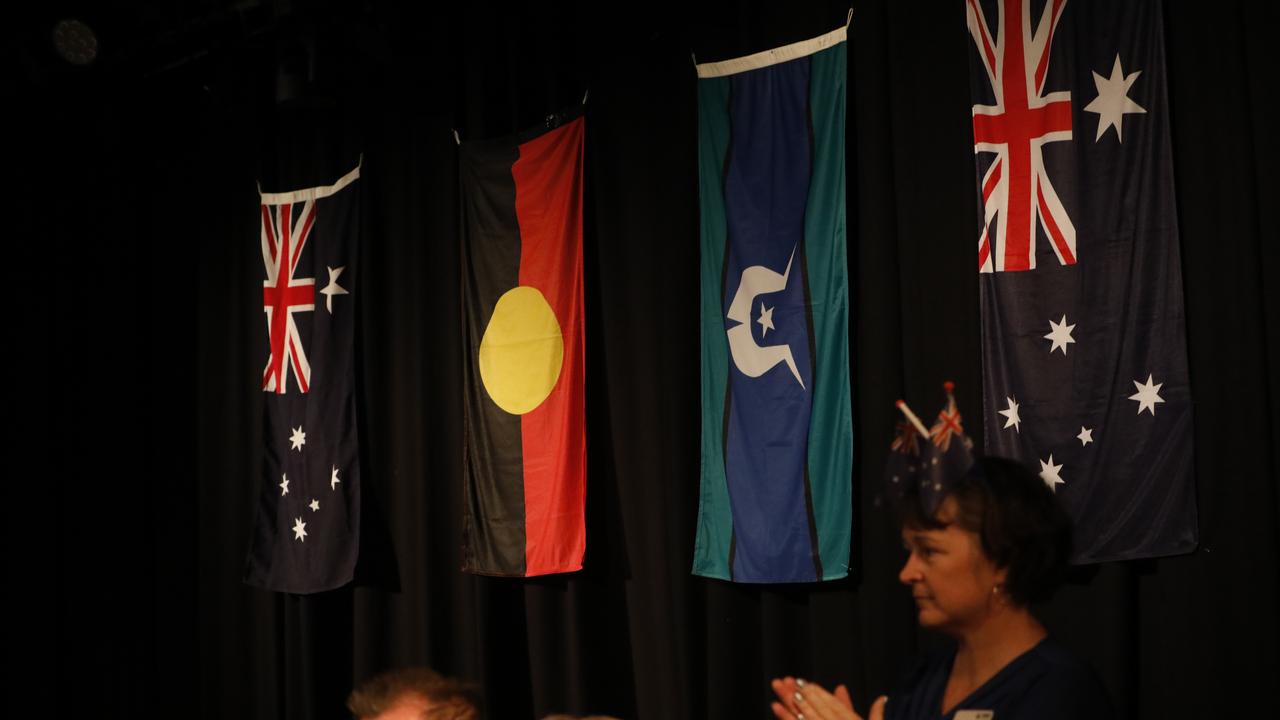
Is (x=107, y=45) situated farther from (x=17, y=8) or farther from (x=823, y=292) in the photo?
(x=823, y=292)

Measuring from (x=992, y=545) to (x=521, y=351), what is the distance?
9.03 ft

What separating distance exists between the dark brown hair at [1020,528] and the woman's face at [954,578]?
2 cm

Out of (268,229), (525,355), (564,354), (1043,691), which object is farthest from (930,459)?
(268,229)

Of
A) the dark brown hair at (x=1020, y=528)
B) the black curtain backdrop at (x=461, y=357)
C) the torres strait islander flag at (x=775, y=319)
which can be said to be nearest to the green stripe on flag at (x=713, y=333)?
the torres strait islander flag at (x=775, y=319)

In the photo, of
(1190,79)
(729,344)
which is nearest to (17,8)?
(729,344)

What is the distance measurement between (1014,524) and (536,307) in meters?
2.75

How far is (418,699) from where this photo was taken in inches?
93.8

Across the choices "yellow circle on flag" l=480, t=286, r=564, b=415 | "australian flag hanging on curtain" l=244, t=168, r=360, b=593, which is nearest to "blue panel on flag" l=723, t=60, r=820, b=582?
"yellow circle on flag" l=480, t=286, r=564, b=415

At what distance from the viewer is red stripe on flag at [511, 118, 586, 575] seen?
425cm

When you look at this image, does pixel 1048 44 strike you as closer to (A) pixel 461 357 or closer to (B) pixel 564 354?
(B) pixel 564 354

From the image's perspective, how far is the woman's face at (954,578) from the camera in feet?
6.46

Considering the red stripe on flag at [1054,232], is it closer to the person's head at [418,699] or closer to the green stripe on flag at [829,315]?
the green stripe on flag at [829,315]

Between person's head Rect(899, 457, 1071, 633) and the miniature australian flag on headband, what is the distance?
0.02 metres

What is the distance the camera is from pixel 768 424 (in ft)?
12.3
